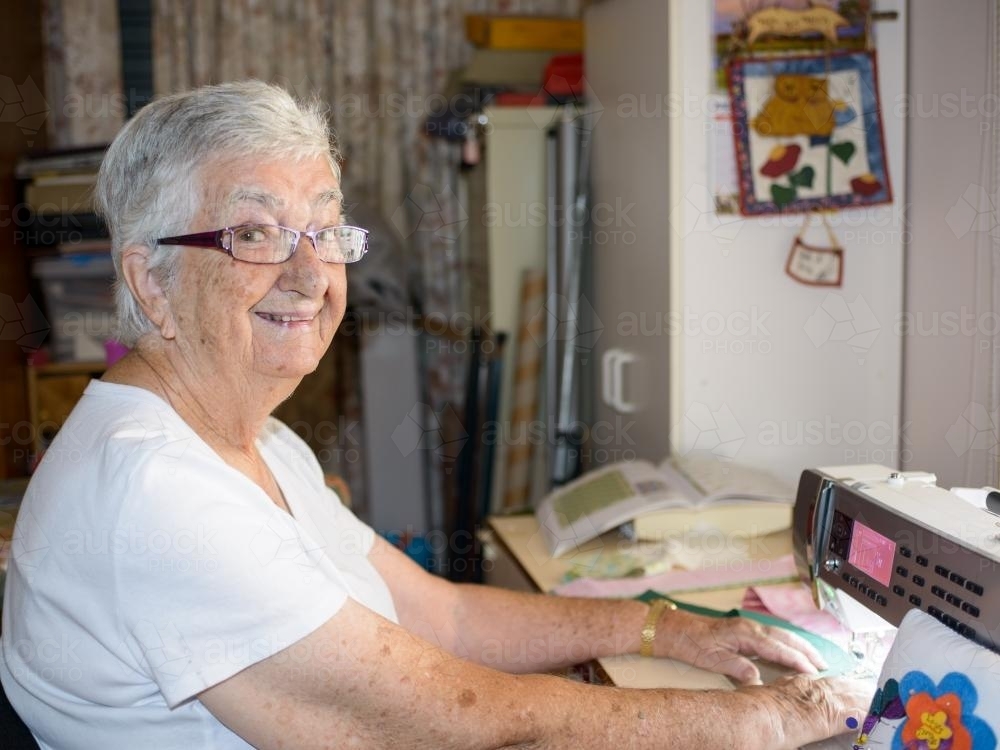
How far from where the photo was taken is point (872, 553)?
1.19 m

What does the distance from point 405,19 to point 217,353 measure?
104 inches

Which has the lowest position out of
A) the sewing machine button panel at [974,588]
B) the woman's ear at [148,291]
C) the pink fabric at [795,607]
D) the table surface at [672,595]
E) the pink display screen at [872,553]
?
the table surface at [672,595]

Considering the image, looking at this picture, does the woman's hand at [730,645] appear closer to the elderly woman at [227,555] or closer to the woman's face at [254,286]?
the elderly woman at [227,555]

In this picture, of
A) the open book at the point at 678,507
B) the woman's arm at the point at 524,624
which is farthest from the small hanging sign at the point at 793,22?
the woman's arm at the point at 524,624

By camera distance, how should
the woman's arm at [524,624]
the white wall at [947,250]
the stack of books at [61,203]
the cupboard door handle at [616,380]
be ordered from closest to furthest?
1. the woman's arm at [524,624]
2. the white wall at [947,250]
3. the cupboard door handle at [616,380]
4. the stack of books at [61,203]

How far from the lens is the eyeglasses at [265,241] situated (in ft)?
3.75

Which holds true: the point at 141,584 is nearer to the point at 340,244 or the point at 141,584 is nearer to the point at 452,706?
the point at 452,706

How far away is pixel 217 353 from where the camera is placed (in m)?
1.17

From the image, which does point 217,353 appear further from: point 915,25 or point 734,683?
point 915,25

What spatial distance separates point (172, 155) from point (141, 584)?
473 mm

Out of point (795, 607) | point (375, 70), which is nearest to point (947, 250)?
point (795, 607)

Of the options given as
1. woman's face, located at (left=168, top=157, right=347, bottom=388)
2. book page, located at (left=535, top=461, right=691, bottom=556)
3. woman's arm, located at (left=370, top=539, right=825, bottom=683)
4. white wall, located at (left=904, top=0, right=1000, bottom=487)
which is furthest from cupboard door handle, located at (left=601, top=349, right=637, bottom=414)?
woman's face, located at (left=168, top=157, right=347, bottom=388)

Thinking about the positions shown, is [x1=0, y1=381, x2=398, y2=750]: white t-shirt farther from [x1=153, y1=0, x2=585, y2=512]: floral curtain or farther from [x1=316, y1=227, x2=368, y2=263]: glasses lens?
[x1=153, y1=0, x2=585, y2=512]: floral curtain

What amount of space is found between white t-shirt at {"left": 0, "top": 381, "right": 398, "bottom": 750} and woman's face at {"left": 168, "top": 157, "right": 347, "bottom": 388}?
10cm
